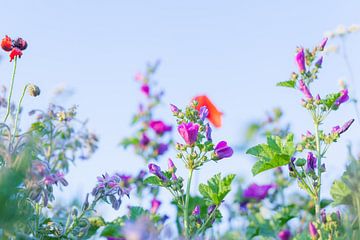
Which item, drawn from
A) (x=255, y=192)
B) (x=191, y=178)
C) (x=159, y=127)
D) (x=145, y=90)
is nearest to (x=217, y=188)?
(x=191, y=178)

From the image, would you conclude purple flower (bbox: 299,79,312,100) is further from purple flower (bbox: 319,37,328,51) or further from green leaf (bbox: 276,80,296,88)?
purple flower (bbox: 319,37,328,51)

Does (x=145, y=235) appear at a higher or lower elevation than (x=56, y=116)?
lower

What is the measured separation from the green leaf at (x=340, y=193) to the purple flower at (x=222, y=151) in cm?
73

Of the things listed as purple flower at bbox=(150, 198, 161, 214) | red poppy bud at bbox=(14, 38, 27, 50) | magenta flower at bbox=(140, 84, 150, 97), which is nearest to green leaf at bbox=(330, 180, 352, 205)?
red poppy bud at bbox=(14, 38, 27, 50)

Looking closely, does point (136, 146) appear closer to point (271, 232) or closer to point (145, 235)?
point (271, 232)

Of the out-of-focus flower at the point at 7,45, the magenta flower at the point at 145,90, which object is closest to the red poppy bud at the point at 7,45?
the out-of-focus flower at the point at 7,45

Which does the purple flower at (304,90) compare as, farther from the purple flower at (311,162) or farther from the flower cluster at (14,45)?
the flower cluster at (14,45)

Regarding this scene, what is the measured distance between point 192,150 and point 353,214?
0.81 m

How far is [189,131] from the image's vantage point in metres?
2.58

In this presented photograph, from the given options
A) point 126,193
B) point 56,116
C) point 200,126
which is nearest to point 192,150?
point 200,126

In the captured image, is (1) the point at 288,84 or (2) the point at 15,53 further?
(1) the point at 288,84

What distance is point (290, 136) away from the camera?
2965 mm

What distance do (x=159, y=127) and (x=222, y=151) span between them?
3.66 m

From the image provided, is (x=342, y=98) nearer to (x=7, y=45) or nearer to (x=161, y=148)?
(x=7, y=45)
